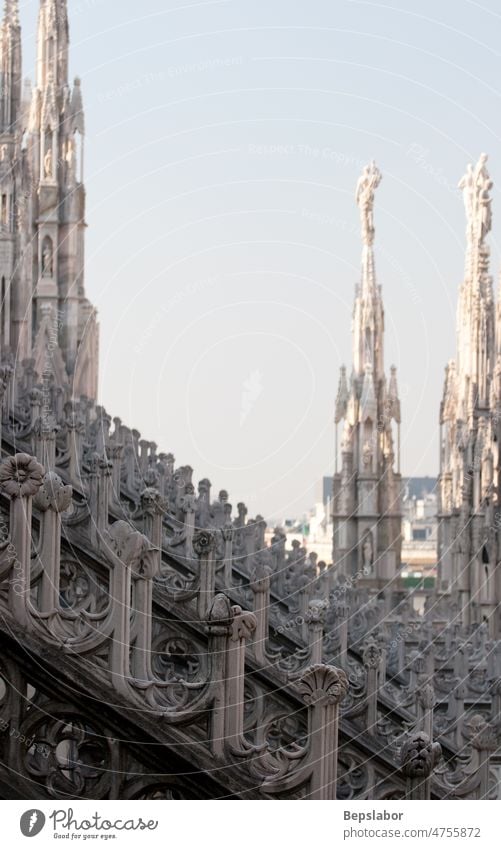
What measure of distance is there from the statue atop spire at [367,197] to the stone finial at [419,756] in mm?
43042

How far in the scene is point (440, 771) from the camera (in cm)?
1268

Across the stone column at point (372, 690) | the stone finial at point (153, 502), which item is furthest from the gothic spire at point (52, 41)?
the stone finial at point (153, 502)

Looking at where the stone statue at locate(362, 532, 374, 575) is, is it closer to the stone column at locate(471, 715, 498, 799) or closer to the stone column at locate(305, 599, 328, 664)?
the stone column at locate(305, 599, 328, 664)

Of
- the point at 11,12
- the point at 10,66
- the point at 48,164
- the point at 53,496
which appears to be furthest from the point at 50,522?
the point at 48,164

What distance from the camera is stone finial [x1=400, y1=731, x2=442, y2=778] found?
27.0 feet

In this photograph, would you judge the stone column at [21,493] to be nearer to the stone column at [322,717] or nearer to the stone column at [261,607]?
the stone column at [322,717]

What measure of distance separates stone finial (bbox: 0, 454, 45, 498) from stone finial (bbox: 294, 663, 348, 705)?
1.42 metres

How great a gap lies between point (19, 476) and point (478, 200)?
39399mm

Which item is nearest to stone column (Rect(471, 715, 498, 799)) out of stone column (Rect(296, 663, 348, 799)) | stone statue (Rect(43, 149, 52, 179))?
stone column (Rect(296, 663, 348, 799))

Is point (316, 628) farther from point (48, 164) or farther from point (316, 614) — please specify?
point (48, 164)

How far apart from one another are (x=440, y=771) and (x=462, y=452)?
31481 millimetres

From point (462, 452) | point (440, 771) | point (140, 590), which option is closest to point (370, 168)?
point (462, 452)

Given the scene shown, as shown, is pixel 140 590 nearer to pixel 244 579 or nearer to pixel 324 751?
pixel 324 751
